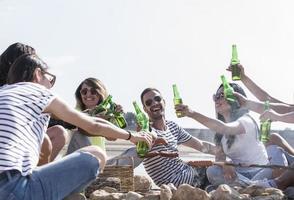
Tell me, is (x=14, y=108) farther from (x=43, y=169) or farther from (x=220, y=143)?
(x=220, y=143)

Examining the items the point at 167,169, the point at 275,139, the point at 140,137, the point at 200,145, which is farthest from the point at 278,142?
the point at 140,137

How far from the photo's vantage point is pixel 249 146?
629 centimetres

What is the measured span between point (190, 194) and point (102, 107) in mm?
1363

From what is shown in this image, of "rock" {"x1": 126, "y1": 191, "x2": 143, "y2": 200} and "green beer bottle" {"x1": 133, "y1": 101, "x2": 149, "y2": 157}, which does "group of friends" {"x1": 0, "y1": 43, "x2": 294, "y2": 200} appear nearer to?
"green beer bottle" {"x1": 133, "y1": 101, "x2": 149, "y2": 157}

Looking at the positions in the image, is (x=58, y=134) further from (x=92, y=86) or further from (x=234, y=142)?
(x=234, y=142)

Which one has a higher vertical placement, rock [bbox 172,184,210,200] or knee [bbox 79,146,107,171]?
knee [bbox 79,146,107,171]

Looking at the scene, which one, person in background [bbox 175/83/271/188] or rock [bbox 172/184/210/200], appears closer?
rock [bbox 172/184/210/200]

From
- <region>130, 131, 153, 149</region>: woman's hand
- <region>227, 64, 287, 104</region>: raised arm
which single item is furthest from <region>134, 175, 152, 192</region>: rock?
<region>130, 131, 153, 149</region>: woman's hand

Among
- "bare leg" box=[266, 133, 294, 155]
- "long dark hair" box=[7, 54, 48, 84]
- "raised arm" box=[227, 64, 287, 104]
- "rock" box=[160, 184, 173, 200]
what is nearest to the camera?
"long dark hair" box=[7, 54, 48, 84]

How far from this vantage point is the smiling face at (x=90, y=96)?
604cm

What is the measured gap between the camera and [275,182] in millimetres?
5715

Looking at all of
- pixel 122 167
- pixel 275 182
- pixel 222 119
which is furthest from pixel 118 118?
pixel 275 182

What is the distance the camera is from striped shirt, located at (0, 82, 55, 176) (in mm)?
3335

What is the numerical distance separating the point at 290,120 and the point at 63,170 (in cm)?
291
